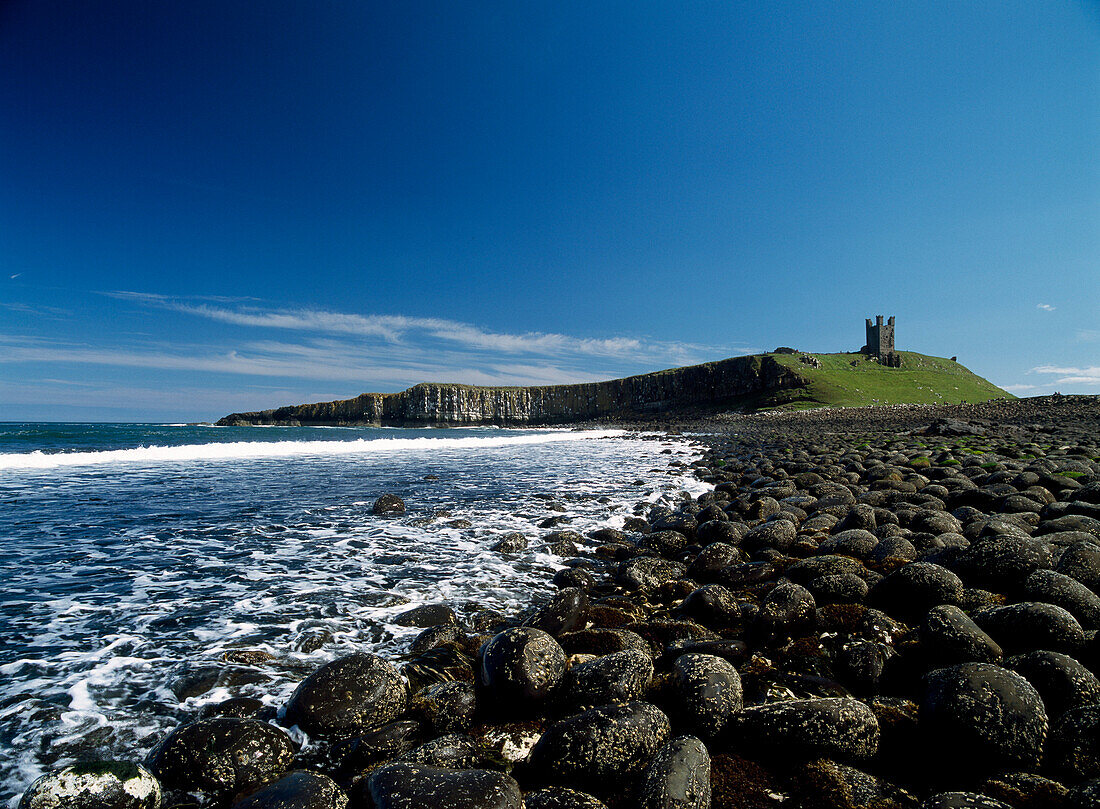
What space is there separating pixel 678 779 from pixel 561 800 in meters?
0.57

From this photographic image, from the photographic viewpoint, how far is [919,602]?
4.09 meters

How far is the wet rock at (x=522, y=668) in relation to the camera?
3.34 m

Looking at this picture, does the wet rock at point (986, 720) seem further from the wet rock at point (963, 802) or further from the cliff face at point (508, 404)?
the cliff face at point (508, 404)

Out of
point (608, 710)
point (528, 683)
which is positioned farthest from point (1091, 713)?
point (528, 683)

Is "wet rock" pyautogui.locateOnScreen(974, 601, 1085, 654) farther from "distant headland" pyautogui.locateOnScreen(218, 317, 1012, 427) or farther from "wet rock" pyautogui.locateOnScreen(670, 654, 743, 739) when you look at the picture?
"distant headland" pyautogui.locateOnScreen(218, 317, 1012, 427)

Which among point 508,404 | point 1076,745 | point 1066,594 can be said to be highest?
point 508,404

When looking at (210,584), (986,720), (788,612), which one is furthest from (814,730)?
(210,584)

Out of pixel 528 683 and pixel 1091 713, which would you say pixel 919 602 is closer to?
pixel 1091 713

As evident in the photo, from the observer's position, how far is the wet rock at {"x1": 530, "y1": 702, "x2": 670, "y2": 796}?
2537 mm

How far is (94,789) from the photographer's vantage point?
2430 millimetres

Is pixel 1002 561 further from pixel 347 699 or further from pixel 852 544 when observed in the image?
pixel 347 699

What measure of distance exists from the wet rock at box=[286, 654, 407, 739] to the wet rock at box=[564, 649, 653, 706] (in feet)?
4.18

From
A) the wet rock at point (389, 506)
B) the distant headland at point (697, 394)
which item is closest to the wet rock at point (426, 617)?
the wet rock at point (389, 506)

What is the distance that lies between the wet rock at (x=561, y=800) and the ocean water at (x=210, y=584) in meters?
2.38
